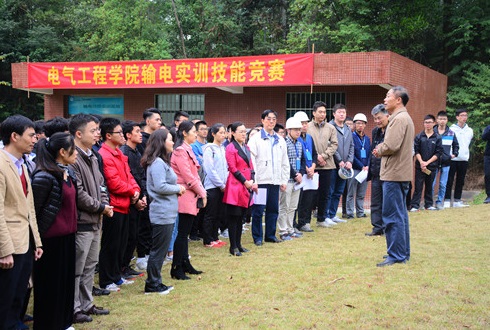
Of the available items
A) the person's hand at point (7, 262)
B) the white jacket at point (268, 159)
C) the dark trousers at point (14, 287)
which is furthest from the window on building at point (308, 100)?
the person's hand at point (7, 262)

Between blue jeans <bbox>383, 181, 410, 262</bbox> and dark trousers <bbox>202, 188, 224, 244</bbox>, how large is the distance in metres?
2.65

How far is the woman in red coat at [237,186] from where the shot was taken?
6.72 m

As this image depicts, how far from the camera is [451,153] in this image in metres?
10.5

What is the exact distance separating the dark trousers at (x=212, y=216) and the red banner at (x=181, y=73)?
17.1 ft

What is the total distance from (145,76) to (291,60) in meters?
4.07

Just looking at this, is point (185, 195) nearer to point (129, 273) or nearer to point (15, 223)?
point (129, 273)

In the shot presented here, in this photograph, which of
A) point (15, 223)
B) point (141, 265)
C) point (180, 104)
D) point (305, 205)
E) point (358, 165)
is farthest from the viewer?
point (180, 104)

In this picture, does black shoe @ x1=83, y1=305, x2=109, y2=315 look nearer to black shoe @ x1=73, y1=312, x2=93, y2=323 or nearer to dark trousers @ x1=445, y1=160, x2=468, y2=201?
black shoe @ x1=73, y1=312, x2=93, y2=323

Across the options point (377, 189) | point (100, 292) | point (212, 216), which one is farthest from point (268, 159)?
point (100, 292)

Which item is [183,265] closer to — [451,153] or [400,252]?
[400,252]

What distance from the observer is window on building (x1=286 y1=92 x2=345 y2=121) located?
13.0 metres

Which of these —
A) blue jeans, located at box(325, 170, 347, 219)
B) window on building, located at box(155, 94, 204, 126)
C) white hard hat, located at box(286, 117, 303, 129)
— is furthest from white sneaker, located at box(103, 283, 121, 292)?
window on building, located at box(155, 94, 204, 126)

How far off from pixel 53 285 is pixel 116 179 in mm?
1444

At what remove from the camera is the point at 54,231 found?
396cm
